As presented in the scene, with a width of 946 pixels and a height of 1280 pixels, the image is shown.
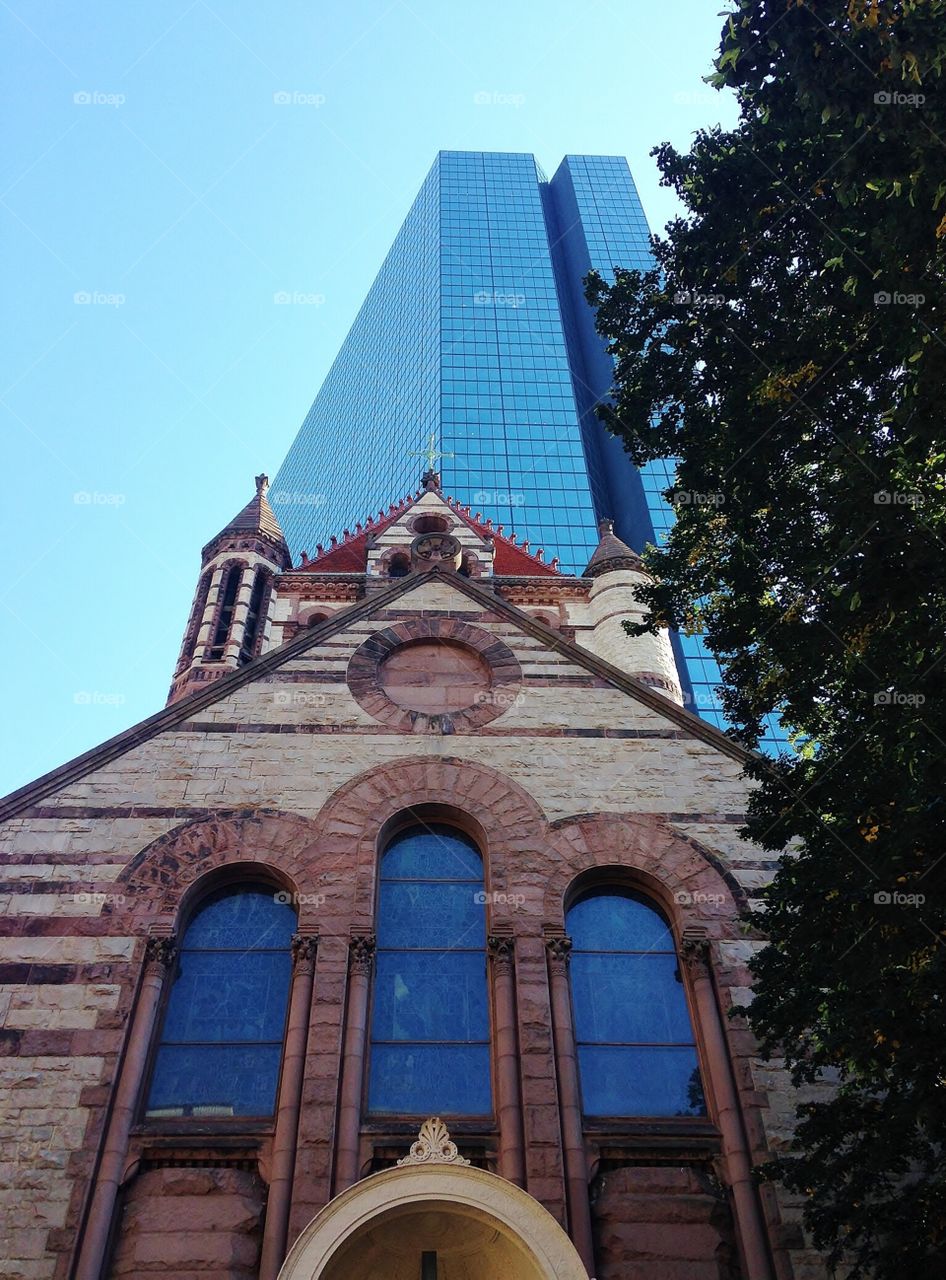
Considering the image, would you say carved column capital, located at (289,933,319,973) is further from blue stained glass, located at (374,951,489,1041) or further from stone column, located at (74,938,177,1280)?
stone column, located at (74,938,177,1280)

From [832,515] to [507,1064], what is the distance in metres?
6.85

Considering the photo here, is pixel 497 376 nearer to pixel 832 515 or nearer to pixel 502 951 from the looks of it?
pixel 502 951

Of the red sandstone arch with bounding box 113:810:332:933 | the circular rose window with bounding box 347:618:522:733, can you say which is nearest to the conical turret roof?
the circular rose window with bounding box 347:618:522:733

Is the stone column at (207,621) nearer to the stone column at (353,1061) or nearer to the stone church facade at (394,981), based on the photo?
the stone church facade at (394,981)

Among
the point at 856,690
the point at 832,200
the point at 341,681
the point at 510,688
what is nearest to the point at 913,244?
the point at 832,200

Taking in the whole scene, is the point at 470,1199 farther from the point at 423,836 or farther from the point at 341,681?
the point at 341,681

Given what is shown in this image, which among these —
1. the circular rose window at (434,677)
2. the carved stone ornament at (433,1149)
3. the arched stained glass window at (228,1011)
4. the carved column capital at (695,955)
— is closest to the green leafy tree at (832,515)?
the carved column capital at (695,955)

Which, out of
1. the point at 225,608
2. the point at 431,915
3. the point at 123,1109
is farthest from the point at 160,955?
the point at 225,608

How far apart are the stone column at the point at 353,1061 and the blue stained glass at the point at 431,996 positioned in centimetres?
37

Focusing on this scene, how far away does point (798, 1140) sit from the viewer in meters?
10.6

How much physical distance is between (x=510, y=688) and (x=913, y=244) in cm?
833

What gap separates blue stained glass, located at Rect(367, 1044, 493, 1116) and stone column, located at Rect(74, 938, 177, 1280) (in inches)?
101

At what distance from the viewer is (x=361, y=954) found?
43.0ft

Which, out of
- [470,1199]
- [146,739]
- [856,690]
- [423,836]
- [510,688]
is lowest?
[470,1199]
